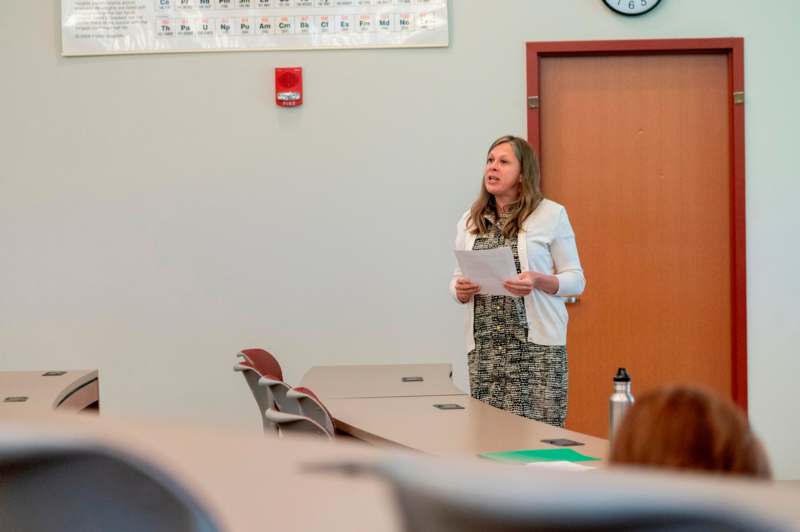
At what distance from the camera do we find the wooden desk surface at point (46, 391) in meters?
3.08

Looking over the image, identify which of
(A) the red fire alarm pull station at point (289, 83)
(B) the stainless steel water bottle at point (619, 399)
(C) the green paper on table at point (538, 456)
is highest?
(A) the red fire alarm pull station at point (289, 83)

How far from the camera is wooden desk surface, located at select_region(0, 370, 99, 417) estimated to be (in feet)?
10.1

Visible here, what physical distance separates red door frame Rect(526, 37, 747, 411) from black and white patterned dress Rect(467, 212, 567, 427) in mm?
1837

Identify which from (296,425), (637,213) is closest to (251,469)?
(296,425)

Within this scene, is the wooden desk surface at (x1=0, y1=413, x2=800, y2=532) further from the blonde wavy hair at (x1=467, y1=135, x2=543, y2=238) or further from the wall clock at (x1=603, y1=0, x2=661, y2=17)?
the wall clock at (x1=603, y1=0, x2=661, y2=17)

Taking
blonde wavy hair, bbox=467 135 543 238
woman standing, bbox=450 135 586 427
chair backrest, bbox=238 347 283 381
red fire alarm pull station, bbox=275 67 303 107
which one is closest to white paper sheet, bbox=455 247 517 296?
woman standing, bbox=450 135 586 427

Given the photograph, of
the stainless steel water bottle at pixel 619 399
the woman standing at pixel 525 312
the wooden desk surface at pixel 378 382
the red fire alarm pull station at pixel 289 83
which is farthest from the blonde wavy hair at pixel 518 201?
the red fire alarm pull station at pixel 289 83

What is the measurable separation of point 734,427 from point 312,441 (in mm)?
359

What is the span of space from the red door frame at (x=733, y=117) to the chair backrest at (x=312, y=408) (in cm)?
271

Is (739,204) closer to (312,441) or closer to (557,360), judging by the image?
(557,360)

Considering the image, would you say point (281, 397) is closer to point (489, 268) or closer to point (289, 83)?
point (489, 268)

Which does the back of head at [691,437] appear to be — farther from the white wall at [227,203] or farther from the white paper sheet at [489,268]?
the white wall at [227,203]

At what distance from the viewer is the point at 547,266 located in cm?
350

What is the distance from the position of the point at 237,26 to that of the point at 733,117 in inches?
104
